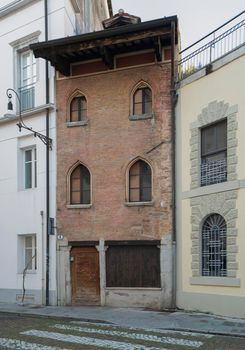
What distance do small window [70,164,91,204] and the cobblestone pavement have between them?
5151 millimetres

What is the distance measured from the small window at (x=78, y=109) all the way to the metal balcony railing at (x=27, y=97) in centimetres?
161

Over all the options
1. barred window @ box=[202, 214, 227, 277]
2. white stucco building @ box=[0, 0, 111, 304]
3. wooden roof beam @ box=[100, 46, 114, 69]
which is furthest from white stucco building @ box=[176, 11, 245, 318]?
white stucco building @ box=[0, 0, 111, 304]

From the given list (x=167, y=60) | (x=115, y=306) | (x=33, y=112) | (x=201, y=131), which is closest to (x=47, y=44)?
(x=33, y=112)

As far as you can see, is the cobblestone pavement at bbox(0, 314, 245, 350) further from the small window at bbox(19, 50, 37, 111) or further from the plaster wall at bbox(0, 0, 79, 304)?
the small window at bbox(19, 50, 37, 111)

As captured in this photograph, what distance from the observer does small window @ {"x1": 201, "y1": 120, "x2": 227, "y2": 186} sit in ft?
48.4

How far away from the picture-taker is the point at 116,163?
56.3 ft

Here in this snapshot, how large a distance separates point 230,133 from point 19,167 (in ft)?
27.4

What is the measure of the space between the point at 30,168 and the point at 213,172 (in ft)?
23.9

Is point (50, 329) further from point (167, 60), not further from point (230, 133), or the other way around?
point (167, 60)

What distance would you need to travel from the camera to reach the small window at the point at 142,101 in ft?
56.1

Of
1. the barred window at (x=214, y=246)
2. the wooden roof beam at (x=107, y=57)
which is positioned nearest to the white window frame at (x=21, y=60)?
the wooden roof beam at (x=107, y=57)

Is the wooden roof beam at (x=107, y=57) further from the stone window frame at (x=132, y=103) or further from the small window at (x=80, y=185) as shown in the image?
the small window at (x=80, y=185)

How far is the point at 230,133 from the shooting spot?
47.1 feet

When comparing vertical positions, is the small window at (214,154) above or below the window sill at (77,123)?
below
